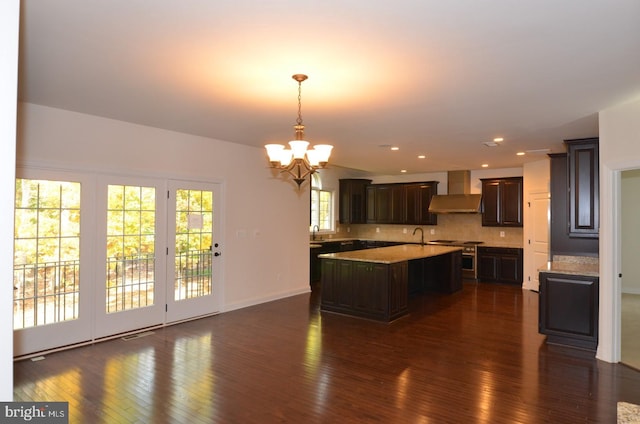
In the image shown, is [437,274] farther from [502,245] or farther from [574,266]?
[574,266]

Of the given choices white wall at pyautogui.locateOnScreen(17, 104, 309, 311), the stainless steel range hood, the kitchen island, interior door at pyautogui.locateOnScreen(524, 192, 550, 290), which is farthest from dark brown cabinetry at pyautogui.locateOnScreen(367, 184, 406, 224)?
the kitchen island

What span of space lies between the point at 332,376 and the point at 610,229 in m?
3.23

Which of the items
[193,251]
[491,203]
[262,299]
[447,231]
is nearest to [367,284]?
[262,299]

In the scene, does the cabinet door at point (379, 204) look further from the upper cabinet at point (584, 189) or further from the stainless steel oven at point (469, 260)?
the upper cabinet at point (584, 189)

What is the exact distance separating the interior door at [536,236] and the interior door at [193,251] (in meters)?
6.03

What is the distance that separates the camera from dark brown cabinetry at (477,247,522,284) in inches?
327

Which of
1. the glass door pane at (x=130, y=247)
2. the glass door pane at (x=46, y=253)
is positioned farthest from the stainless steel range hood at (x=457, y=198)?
the glass door pane at (x=46, y=253)

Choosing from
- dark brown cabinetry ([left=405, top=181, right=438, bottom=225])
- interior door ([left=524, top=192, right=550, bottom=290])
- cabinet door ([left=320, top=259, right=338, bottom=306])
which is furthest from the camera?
dark brown cabinetry ([left=405, top=181, right=438, bottom=225])

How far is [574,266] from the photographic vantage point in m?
4.87

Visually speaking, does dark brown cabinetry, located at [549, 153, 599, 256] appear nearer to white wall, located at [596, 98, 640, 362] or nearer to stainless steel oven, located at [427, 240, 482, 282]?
white wall, located at [596, 98, 640, 362]

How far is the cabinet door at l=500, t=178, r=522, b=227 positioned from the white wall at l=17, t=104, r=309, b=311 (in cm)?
436

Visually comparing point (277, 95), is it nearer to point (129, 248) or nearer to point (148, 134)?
point (148, 134)

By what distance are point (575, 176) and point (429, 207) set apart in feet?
14.7

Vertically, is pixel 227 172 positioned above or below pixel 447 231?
above
